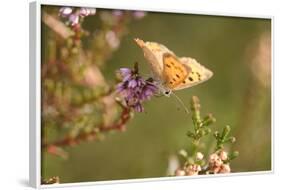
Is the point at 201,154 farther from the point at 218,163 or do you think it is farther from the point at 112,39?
the point at 112,39

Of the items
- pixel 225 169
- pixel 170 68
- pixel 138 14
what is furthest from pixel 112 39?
pixel 225 169

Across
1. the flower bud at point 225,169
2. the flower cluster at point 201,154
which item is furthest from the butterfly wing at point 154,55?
the flower bud at point 225,169

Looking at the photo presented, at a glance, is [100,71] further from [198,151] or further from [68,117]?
[198,151]

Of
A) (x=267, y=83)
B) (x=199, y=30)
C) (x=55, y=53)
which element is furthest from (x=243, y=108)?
Result: (x=55, y=53)

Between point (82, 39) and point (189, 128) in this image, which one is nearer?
point (82, 39)

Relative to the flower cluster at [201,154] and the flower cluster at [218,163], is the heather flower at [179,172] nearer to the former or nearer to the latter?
the flower cluster at [201,154]
